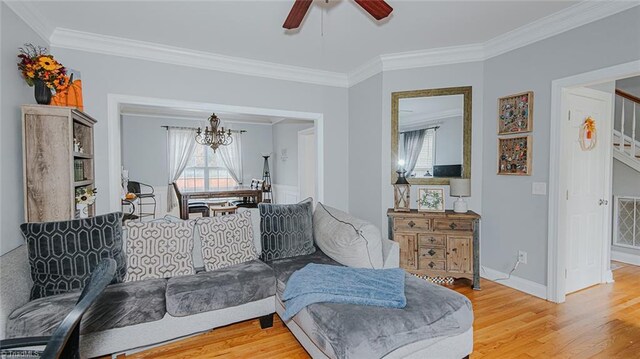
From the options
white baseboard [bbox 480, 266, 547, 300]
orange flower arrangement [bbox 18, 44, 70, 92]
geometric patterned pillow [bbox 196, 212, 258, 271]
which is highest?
orange flower arrangement [bbox 18, 44, 70, 92]

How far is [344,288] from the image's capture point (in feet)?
6.31

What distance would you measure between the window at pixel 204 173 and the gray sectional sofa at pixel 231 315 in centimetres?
519

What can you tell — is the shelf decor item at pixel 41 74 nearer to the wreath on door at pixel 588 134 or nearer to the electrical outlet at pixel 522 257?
the electrical outlet at pixel 522 257

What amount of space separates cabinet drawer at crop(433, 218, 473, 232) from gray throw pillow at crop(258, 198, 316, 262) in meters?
1.32

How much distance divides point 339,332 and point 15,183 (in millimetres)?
2612

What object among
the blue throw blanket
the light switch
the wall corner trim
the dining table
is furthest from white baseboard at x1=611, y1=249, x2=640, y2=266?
the dining table

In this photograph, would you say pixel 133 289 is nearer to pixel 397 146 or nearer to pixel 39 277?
pixel 39 277

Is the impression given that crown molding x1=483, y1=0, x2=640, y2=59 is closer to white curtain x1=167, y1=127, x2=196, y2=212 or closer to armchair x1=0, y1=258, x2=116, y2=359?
armchair x1=0, y1=258, x2=116, y2=359

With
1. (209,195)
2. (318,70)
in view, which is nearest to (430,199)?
(318,70)

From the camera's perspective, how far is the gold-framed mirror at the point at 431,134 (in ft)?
11.5

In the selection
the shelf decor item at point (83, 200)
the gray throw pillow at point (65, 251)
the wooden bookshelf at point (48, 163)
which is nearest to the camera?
the gray throw pillow at point (65, 251)

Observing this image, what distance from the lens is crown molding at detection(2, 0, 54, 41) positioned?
7.73ft

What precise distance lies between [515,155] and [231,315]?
3036 millimetres

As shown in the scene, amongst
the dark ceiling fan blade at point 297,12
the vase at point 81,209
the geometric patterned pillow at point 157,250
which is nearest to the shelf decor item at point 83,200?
the vase at point 81,209
